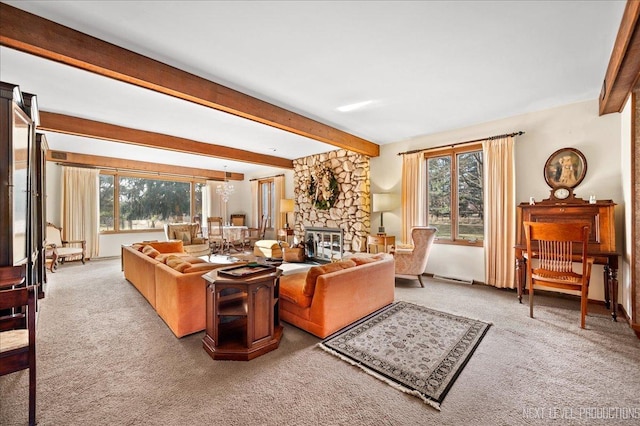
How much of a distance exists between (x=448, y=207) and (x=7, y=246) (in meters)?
5.48

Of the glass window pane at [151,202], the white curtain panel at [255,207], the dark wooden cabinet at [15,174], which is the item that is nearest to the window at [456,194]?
the dark wooden cabinet at [15,174]

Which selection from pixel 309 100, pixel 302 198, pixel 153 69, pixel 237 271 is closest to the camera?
pixel 237 271

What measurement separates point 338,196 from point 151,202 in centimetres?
561

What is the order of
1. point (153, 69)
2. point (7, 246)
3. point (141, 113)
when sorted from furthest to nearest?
point (141, 113) → point (153, 69) → point (7, 246)

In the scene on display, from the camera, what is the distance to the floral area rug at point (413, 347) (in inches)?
73.6

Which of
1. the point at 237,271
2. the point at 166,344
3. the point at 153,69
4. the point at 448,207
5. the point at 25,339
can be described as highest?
the point at 153,69

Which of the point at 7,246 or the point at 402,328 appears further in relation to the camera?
the point at 402,328

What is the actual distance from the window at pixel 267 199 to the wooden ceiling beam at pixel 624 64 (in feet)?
23.6

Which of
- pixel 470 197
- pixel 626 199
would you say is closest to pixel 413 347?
pixel 626 199

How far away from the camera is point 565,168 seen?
366 centimetres

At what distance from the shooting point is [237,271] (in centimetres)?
228

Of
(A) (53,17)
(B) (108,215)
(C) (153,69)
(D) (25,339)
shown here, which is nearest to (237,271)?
(D) (25,339)

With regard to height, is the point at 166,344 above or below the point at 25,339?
below

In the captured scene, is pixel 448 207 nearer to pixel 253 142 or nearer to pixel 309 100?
pixel 309 100
